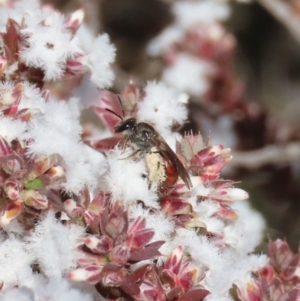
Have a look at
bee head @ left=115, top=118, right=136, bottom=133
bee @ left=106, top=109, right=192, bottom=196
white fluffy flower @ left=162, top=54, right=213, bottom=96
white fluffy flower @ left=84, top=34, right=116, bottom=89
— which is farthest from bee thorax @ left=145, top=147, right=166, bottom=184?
white fluffy flower @ left=162, top=54, right=213, bottom=96

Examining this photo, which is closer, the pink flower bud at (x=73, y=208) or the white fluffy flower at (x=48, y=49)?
the pink flower bud at (x=73, y=208)

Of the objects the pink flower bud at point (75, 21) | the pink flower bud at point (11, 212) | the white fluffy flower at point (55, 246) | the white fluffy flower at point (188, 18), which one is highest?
the pink flower bud at point (75, 21)

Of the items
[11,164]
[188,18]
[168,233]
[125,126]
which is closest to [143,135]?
[125,126]

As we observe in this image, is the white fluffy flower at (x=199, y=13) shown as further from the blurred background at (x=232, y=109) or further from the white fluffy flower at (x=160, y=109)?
the white fluffy flower at (x=160, y=109)

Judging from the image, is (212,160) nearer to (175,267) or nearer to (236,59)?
(175,267)

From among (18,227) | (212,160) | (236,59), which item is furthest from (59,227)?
(236,59)

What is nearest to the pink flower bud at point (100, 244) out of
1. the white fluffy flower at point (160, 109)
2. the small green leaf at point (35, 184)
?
the small green leaf at point (35, 184)

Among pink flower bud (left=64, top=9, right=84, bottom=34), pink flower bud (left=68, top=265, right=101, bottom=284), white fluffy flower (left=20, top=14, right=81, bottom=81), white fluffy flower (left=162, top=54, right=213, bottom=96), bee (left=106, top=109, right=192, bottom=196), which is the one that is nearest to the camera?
pink flower bud (left=68, top=265, right=101, bottom=284)

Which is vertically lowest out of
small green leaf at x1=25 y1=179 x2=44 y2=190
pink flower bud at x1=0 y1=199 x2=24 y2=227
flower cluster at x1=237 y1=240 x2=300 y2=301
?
Result: flower cluster at x1=237 y1=240 x2=300 y2=301

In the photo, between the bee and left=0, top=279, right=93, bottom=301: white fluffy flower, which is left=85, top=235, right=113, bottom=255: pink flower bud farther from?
the bee

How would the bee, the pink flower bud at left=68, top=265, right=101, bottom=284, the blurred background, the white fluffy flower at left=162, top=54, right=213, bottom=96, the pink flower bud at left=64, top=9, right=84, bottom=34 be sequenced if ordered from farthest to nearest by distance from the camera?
the white fluffy flower at left=162, top=54, right=213, bottom=96
the blurred background
the pink flower bud at left=64, top=9, right=84, bottom=34
the bee
the pink flower bud at left=68, top=265, right=101, bottom=284
